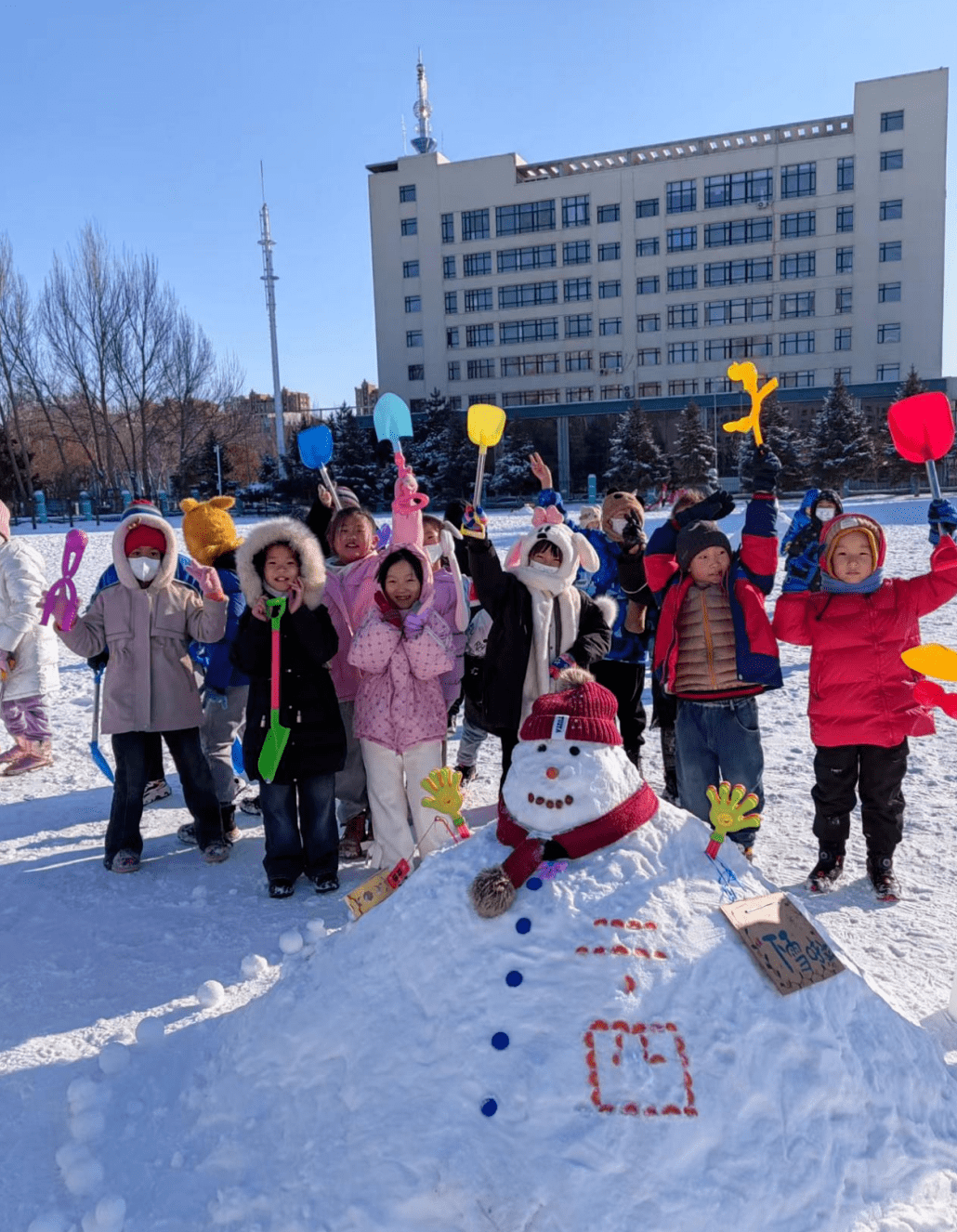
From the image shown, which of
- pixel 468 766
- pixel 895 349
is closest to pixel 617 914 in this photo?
pixel 468 766

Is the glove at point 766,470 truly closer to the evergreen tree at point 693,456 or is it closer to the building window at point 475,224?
the evergreen tree at point 693,456

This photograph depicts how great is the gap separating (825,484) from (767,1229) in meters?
32.1

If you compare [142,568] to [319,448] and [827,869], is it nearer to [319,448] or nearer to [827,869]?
[319,448]

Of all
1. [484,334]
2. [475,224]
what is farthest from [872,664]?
[475,224]

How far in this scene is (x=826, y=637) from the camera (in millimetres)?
3750

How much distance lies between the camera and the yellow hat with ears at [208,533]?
4.80 m

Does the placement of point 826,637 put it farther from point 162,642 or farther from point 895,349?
point 895,349

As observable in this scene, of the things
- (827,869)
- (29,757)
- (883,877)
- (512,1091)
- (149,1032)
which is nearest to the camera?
(512,1091)

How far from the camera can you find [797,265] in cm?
4212

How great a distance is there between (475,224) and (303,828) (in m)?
46.2

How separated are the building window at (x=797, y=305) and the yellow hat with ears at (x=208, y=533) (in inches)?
1688

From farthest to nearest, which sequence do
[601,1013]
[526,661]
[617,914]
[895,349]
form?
[895,349], [526,661], [617,914], [601,1013]

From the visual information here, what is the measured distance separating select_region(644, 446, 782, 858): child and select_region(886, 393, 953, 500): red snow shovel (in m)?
0.53

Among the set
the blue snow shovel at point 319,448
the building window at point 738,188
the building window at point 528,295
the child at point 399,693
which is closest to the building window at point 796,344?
the building window at point 738,188
